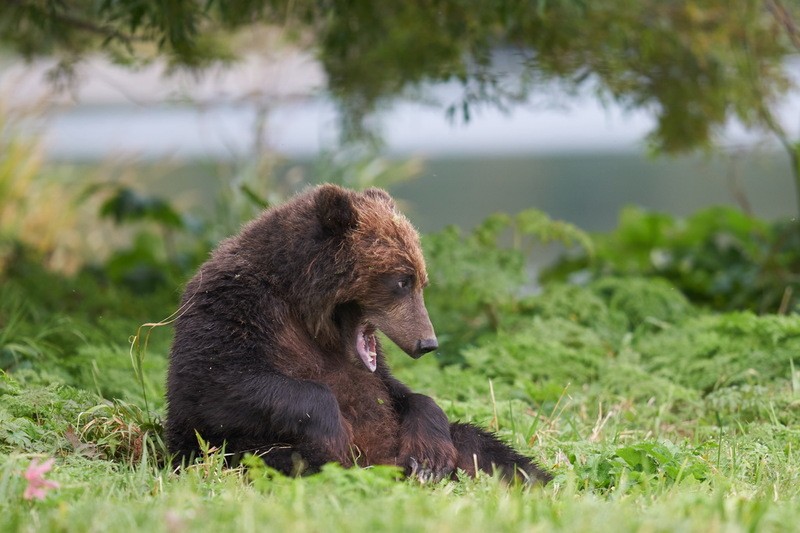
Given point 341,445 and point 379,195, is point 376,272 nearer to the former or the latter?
point 379,195

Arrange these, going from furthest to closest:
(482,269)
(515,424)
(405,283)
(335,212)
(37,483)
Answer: (482,269)
(515,424)
(405,283)
(335,212)
(37,483)

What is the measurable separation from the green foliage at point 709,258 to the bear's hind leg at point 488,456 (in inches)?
178

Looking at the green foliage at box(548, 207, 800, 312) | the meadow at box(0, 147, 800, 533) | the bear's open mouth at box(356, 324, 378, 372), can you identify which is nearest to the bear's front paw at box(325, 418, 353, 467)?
the meadow at box(0, 147, 800, 533)

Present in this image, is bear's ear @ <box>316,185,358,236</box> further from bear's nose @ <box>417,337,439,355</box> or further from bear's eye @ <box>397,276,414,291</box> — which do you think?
bear's nose @ <box>417,337,439,355</box>

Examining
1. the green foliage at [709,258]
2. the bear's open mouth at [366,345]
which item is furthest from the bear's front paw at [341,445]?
the green foliage at [709,258]

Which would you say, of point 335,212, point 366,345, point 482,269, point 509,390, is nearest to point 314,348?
point 366,345

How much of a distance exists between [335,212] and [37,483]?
66.5 inches

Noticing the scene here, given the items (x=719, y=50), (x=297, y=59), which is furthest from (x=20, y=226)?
(x=719, y=50)

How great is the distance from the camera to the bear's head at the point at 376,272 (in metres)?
4.59

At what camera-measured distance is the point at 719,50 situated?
369 inches

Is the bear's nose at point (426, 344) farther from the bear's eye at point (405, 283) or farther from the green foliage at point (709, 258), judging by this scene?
the green foliage at point (709, 258)

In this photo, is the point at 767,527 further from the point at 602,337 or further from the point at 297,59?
the point at 297,59

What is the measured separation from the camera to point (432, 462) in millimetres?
4566

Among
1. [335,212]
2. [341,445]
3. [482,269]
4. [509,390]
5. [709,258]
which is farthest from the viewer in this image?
[709,258]
